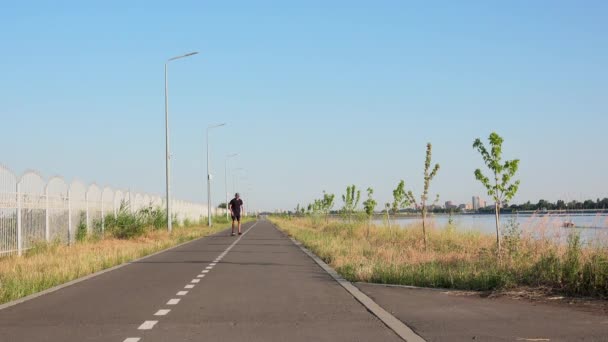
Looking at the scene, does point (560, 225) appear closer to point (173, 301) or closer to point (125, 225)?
point (173, 301)

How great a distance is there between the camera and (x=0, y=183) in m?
22.5

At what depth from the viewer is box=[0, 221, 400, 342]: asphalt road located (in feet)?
31.2

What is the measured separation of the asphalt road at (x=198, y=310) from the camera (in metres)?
9.52

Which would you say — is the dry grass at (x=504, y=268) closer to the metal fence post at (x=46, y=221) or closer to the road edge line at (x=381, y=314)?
the road edge line at (x=381, y=314)

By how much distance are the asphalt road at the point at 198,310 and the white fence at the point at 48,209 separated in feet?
17.6

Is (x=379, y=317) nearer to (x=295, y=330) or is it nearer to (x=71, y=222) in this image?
(x=295, y=330)

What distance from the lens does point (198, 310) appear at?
39.0 feet

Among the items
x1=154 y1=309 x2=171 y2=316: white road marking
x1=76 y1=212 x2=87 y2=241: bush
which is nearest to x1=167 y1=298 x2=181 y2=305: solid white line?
x1=154 y1=309 x2=171 y2=316: white road marking

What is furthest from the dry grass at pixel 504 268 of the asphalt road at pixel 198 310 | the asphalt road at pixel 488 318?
the asphalt road at pixel 198 310

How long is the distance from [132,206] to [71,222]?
13748mm

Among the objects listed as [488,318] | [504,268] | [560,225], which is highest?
[560,225]

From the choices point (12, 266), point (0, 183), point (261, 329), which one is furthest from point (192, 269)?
point (261, 329)

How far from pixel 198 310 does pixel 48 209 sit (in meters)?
17.2

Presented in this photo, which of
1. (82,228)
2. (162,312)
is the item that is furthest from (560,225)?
(82,228)
